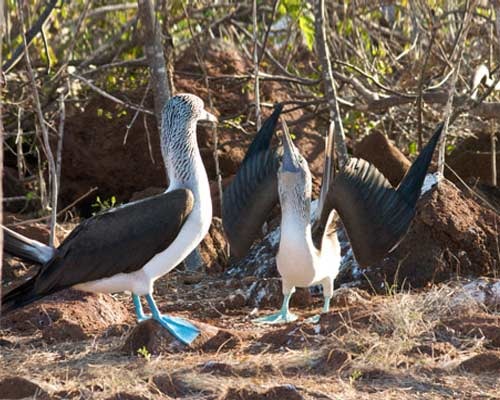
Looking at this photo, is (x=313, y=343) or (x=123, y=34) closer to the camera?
(x=313, y=343)

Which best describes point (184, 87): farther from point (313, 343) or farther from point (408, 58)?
point (313, 343)

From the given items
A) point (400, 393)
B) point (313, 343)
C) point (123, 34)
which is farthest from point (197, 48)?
point (400, 393)

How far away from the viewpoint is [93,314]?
627 centimetres

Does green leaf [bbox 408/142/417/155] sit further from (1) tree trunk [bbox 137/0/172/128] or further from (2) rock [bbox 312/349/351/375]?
(2) rock [bbox 312/349/351/375]

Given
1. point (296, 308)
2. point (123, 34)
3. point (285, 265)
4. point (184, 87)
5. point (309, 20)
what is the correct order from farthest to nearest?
point (123, 34), point (184, 87), point (309, 20), point (296, 308), point (285, 265)

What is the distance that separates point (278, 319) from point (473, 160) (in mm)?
3660

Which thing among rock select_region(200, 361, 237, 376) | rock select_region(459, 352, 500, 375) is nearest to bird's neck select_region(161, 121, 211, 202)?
rock select_region(200, 361, 237, 376)

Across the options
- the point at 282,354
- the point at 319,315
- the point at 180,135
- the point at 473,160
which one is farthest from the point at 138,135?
the point at 282,354

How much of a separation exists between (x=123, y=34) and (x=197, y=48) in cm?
165

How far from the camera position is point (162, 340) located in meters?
5.41

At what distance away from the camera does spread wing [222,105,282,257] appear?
6281 mm

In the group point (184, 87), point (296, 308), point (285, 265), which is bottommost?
point (296, 308)

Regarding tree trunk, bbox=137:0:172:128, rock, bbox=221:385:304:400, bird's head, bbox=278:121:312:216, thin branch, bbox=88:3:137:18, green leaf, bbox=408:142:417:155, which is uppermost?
thin branch, bbox=88:3:137:18

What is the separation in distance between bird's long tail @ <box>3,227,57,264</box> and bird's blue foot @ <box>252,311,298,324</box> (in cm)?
116
